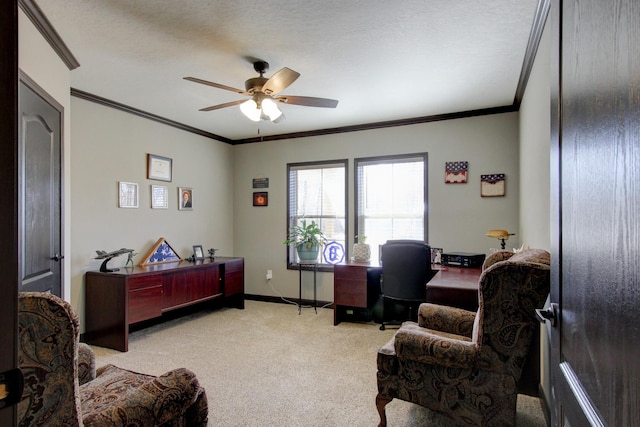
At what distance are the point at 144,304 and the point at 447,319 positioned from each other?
9.69 ft

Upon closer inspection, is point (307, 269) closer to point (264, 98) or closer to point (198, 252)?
point (198, 252)

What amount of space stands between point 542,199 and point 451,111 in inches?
87.6

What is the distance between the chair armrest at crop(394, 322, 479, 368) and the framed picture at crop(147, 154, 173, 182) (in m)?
3.66

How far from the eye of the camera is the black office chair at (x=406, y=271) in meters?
3.61

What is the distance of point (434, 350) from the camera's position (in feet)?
5.90

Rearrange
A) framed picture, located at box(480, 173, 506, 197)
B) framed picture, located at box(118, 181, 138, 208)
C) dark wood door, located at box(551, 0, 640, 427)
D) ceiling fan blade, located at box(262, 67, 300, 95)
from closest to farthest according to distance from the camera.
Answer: dark wood door, located at box(551, 0, 640, 427) < ceiling fan blade, located at box(262, 67, 300, 95) < framed picture, located at box(118, 181, 138, 208) < framed picture, located at box(480, 173, 506, 197)

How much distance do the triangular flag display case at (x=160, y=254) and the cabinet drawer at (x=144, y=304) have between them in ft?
1.99

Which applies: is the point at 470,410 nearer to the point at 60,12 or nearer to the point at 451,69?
the point at 451,69

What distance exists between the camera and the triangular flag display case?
419 cm

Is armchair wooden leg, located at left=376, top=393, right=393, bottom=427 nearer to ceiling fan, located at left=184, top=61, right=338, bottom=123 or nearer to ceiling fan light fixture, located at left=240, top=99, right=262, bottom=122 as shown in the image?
ceiling fan, located at left=184, top=61, right=338, bottom=123

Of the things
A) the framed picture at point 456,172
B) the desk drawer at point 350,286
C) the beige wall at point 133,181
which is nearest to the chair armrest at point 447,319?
the desk drawer at point 350,286

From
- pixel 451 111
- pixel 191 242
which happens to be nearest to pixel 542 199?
pixel 451 111

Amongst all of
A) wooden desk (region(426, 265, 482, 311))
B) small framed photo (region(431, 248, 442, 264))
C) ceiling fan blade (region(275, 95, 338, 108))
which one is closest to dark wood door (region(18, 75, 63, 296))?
ceiling fan blade (region(275, 95, 338, 108))

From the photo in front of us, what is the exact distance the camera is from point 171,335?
12.5ft
